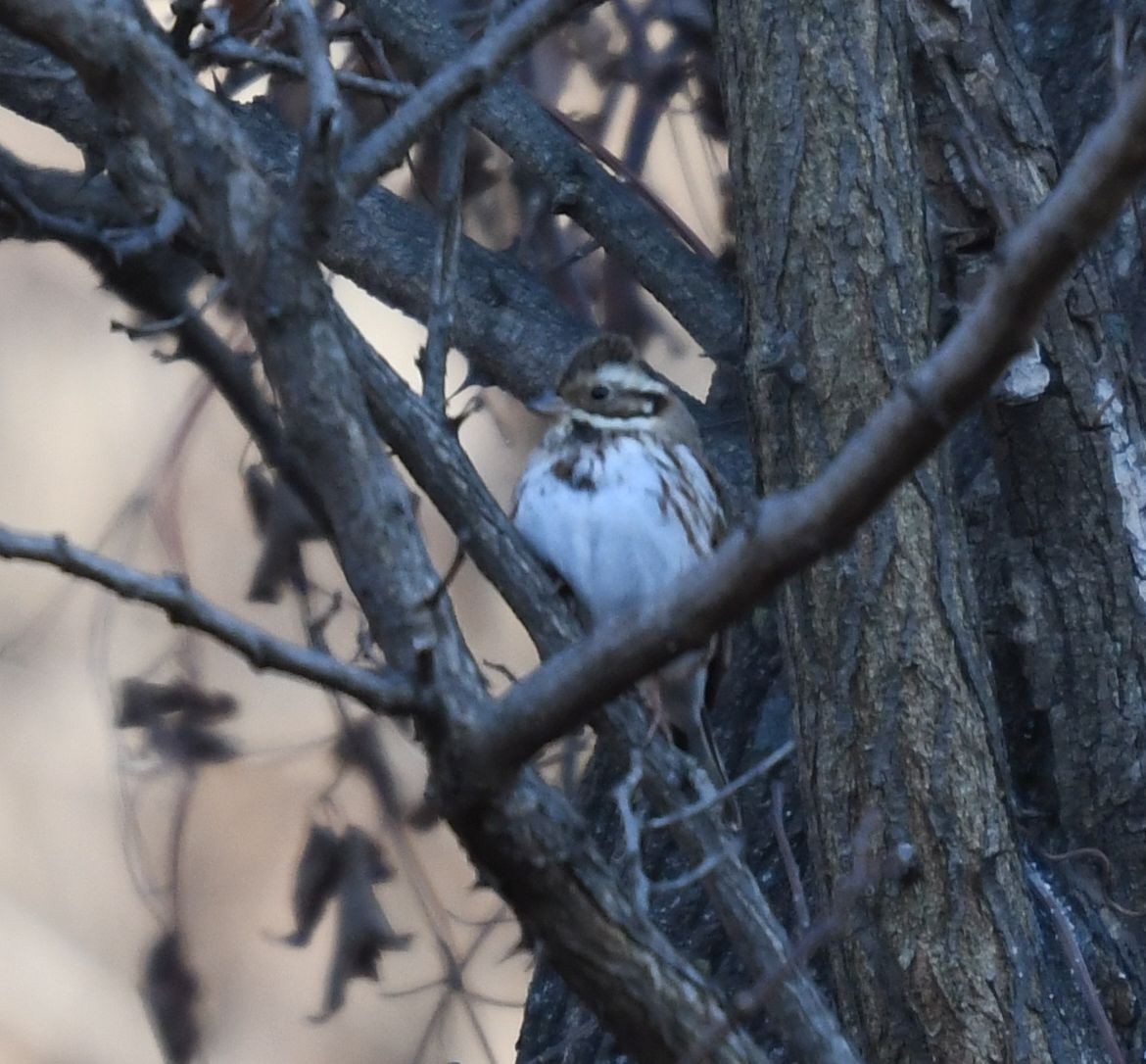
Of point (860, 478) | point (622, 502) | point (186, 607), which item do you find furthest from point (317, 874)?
point (860, 478)

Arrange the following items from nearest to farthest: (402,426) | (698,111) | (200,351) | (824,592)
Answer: (200,351) < (402,426) < (824,592) < (698,111)

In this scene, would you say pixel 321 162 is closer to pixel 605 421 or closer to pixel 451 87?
pixel 451 87

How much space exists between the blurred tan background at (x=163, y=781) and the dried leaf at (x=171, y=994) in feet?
1.41

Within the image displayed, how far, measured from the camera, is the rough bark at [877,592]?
2.62m

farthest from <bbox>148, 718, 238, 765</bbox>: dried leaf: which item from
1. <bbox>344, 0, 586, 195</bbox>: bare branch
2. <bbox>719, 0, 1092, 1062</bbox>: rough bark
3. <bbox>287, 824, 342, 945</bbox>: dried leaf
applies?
<bbox>344, 0, 586, 195</bbox>: bare branch

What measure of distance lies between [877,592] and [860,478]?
1.30 m

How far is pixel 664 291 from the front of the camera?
140 inches

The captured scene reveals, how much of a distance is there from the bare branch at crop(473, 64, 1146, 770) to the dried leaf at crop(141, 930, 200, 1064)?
2.43 m

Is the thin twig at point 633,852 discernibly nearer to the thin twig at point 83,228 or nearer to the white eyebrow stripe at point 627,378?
the thin twig at point 83,228

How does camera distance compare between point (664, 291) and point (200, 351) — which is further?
point (664, 291)

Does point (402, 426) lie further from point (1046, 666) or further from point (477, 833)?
point (1046, 666)

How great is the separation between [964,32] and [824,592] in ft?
2.89

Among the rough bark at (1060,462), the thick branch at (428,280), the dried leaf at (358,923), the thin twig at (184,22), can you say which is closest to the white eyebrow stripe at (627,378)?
the thick branch at (428,280)

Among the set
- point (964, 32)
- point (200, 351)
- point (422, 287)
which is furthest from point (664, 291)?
point (200, 351)
